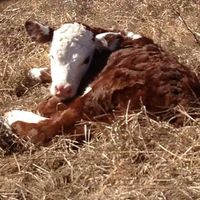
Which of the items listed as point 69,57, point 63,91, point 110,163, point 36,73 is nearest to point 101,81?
point 63,91

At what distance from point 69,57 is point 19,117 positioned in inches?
25.2

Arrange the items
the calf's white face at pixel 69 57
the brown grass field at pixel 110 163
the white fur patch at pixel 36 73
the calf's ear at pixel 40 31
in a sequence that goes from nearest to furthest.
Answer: the brown grass field at pixel 110 163, the calf's white face at pixel 69 57, the calf's ear at pixel 40 31, the white fur patch at pixel 36 73

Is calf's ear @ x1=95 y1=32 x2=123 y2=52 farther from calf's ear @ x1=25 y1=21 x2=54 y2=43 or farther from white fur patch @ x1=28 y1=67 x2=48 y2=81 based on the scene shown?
white fur patch @ x1=28 y1=67 x2=48 y2=81

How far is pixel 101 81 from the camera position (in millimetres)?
5535

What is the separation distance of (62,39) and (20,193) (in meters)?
1.73

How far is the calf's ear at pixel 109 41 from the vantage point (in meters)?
6.03

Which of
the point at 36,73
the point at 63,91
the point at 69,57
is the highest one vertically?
the point at 69,57

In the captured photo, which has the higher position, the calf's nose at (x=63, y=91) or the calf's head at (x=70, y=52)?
the calf's head at (x=70, y=52)

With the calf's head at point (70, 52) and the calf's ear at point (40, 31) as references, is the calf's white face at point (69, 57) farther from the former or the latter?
the calf's ear at point (40, 31)

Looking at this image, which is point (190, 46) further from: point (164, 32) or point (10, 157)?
point (10, 157)

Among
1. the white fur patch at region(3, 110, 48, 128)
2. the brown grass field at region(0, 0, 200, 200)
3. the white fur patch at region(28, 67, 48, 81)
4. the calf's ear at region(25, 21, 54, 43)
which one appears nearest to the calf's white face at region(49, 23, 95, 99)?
the calf's ear at region(25, 21, 54, 43)

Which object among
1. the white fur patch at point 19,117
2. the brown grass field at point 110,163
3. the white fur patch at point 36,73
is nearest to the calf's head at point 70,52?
the white fur patch at point 19,117

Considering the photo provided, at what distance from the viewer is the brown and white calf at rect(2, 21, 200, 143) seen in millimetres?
5285

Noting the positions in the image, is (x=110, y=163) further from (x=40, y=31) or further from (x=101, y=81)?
(x=40, y=31)
